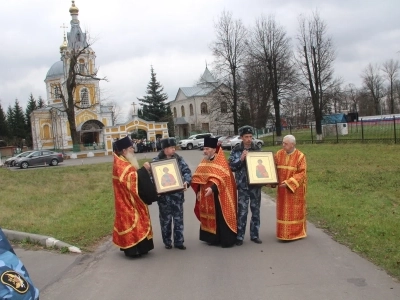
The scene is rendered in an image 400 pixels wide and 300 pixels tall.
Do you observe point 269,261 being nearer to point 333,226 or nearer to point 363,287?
point 363,287

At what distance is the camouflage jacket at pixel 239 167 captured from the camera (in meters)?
7.21

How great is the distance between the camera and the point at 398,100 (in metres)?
88.2

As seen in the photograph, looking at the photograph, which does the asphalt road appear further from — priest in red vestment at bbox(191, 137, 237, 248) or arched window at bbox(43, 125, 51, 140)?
arched window at bbox(43, 125, 51, 140)

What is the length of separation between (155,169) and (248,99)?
44.9 m

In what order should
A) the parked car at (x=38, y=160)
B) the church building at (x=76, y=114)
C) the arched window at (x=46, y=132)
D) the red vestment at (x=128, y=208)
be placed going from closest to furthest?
the red vestment at (x=128, y=208) → the parked car at (x=38, y=160) → the church building at (x=76, y=114) → the arched window at (x=46, y=132)

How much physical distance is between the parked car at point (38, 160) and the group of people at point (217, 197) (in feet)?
112

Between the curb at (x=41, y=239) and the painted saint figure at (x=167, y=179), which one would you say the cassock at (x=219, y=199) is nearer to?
the painted saint figure at (x=167, y=179)

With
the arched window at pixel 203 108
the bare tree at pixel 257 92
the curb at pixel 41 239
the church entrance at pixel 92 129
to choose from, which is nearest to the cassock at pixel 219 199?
the curb at pixel 41 239

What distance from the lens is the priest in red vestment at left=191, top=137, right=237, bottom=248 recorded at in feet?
23.1

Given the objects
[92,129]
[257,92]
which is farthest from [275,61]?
[92,129]

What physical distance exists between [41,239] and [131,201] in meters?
2.38

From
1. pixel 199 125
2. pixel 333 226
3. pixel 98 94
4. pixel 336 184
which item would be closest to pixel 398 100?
pixel 199 125

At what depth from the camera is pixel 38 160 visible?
3884cm

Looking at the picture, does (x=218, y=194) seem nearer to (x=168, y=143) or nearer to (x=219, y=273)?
(x=168, y=143)
